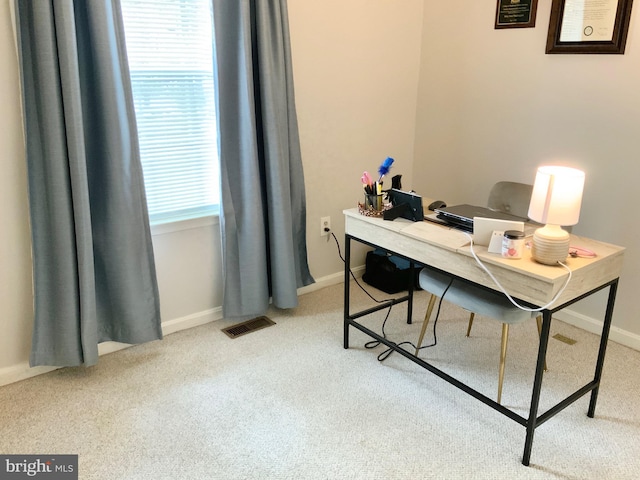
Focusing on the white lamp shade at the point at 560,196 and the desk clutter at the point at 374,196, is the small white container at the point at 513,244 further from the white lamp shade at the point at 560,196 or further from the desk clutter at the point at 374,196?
the desk clutter at the point at 374,196

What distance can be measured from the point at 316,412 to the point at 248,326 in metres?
0.85

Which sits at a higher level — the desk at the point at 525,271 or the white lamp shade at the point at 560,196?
the white lamp shade at the point at 560,196

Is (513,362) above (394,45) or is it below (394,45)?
below

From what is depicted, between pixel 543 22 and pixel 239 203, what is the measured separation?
6.10 ft

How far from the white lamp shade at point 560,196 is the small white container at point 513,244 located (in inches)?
3.8

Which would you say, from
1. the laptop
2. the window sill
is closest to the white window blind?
the window sill

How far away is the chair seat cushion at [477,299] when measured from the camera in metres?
2.00

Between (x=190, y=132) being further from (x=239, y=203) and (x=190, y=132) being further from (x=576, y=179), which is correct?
(x=576, y=179)

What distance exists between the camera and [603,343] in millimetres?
1979

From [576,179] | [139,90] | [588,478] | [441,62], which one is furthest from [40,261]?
[441,62]

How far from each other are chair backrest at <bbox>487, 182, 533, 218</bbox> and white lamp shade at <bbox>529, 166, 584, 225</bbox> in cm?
84

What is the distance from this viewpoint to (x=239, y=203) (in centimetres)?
271

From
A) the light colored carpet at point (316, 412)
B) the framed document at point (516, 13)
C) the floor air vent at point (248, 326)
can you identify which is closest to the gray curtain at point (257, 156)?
the floor air vent at point (248, 326)

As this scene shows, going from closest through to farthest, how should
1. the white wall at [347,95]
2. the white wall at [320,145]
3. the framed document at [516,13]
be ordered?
1. the white wall at [320,145]
2. the framed document at [516,13]
3. the white wall at [347,95]
